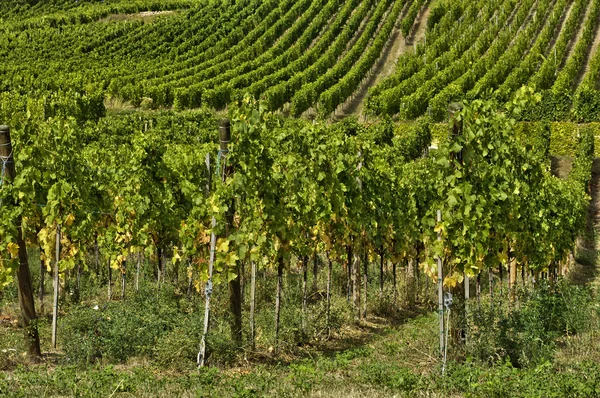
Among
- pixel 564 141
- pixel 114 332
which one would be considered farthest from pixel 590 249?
pixel 114 332

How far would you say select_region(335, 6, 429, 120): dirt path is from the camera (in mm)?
44438

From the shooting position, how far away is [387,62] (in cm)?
5038

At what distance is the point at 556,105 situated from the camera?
1457 inches

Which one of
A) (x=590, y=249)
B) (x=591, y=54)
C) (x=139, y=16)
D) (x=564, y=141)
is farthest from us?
(x=139, y=16)

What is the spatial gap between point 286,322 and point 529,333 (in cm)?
336

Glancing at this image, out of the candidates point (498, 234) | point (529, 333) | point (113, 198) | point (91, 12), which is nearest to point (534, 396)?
point (529, 333)

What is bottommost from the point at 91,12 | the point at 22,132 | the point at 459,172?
the point at 459,172

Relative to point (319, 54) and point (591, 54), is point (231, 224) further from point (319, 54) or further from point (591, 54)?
point (319, 54)

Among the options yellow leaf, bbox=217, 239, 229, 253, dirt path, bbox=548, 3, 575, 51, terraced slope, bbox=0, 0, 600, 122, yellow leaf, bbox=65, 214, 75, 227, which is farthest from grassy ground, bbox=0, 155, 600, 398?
dirt path, bbox=548, 3, 575, 51

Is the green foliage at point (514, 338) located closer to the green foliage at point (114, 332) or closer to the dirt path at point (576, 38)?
the green foliage at point (114, 332)

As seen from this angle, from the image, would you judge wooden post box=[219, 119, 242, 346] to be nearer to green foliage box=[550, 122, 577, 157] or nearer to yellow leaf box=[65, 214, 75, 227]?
yellow leaf box=[65, 214, 75, 227]

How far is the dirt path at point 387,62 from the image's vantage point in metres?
44.4

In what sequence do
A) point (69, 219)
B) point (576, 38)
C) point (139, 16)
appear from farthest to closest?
point (139, 16), point (576, 38), point (69, 219)

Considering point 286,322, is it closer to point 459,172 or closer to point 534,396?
point 459,172
